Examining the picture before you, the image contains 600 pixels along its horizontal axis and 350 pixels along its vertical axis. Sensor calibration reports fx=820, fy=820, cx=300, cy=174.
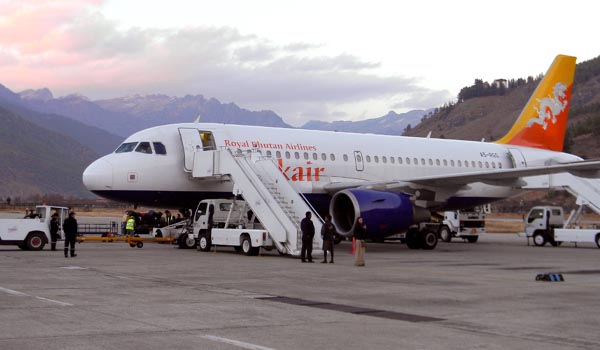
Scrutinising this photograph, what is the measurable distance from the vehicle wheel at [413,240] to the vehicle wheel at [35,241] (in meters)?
12.8

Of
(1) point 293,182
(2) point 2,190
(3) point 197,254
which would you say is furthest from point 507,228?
(2) point 2,190

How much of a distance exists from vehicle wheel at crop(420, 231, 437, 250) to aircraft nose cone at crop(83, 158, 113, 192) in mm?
11319

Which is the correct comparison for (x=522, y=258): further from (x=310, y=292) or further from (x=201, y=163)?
(x=310, y=292)

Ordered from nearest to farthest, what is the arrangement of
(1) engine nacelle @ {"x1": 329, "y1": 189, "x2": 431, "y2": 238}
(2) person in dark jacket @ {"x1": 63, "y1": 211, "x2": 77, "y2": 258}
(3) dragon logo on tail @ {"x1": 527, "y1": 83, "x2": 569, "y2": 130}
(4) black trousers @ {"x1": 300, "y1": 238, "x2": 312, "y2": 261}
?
1. (4) black trousers @ {"x1": 300, "y1": 238, "x2": 312, "y2": 261}
2. (2) person in dark jacket @ {"x1": 63, "y1": 211, "x2": 77, "y2": 258}
3. (1) engine nacelle @ {"x1": 329, "y1": 189, "x2": 431, "y2": 238}
4. (3) dragon logo on tail @ {"x1": 527, "y1": 83, "x2": 569, "y2": 130}

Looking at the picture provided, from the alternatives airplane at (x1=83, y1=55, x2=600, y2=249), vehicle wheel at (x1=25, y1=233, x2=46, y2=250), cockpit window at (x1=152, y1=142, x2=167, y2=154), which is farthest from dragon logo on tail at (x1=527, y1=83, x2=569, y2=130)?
vehicle wheel at (x1=25, y1=233, x2=46, y2=250)

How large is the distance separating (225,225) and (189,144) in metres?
3.01

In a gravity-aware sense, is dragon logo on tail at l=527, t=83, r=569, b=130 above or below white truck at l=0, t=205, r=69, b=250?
above

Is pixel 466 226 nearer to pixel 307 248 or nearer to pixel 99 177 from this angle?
pixel 307 248

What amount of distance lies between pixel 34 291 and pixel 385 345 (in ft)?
22.3

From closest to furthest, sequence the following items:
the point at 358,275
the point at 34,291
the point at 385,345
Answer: the point at 385,345 → the point at 34,291 → the point at 358,275

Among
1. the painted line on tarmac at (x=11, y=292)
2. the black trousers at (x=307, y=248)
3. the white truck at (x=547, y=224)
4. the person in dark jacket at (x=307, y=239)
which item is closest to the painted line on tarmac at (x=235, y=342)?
the painted line on tarmac at (x=11, y=292)

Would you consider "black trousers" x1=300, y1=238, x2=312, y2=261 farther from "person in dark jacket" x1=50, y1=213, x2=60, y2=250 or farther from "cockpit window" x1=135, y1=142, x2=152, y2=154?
"person in dark jacket" x1=50, y1=213, x2=60, y2=250

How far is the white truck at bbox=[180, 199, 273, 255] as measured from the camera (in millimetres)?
24031

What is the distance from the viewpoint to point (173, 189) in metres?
25.9
